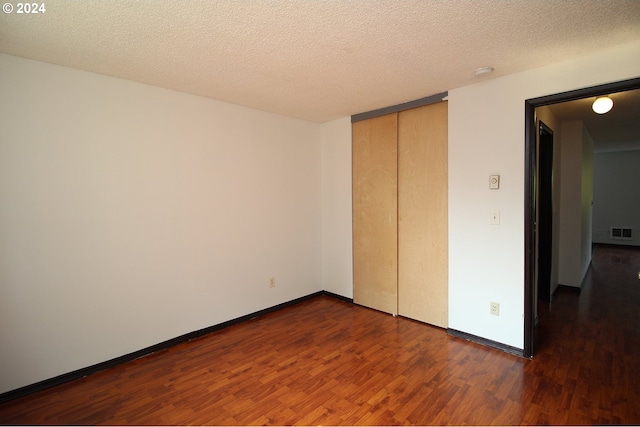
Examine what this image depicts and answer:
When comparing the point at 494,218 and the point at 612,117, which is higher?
the point at 612,117

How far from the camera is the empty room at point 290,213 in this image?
6.30ft

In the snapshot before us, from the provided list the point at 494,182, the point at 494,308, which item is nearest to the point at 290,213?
the point at 494,182

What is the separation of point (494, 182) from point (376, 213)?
1366 millimetres

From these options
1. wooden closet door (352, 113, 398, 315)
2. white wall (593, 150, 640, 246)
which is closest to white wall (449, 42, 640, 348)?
wooden closet door (352, 113, 398, 315)

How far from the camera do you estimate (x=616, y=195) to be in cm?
758

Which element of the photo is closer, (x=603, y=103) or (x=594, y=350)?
(x=594, y=350)

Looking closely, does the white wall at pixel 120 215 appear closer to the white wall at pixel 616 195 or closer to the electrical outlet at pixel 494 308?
the electrical outlet at pixel 494 308

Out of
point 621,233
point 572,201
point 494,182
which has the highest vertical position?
point 494,182

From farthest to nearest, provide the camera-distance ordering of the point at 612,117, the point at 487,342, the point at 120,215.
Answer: the point at 612,117 → the point at 487,342 → the point at 120,215

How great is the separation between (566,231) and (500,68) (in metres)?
2.98

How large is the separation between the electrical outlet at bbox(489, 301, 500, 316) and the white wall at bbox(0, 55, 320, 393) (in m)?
2.31

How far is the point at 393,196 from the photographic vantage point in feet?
11.7

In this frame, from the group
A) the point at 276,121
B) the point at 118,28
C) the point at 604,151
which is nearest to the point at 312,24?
the point at 118,28

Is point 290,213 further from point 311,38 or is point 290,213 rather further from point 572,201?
point 572,201
